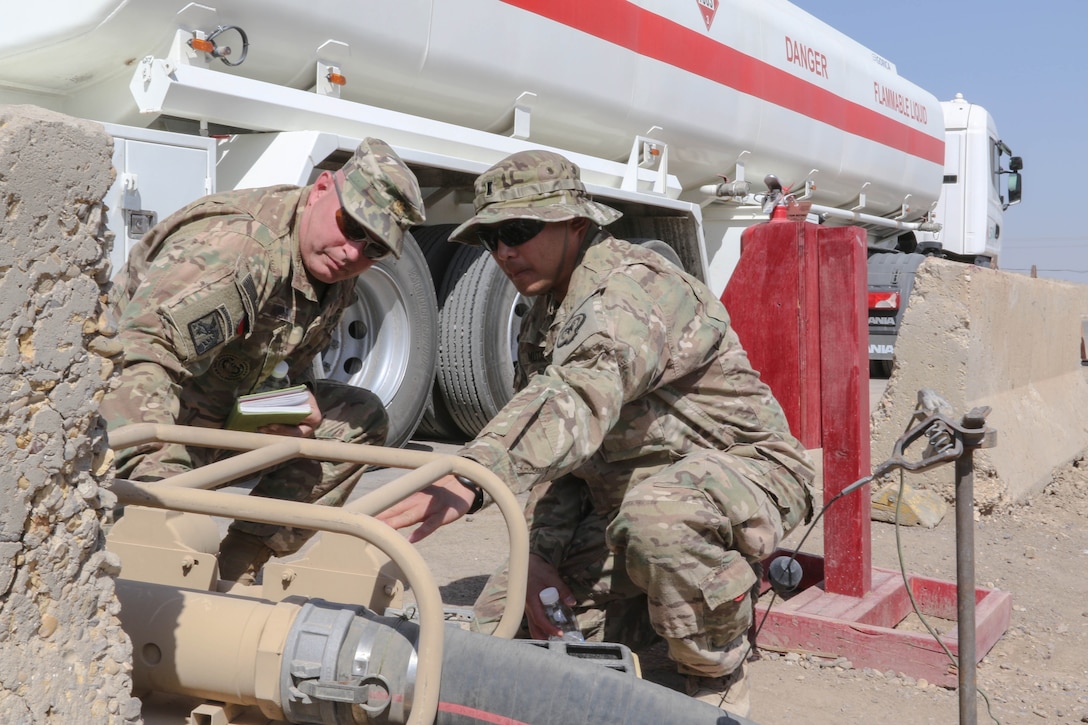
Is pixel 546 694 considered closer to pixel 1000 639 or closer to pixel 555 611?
pixel 555 611

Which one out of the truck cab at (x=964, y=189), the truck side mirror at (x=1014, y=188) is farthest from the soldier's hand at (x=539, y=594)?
the truck side mirror at (x=1014, y=188)

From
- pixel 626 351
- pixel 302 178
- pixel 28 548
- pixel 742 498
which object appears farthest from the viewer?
pixel 302 178

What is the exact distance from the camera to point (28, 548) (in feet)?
3.91

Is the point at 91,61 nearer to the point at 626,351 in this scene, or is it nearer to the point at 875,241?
the point at 626,351

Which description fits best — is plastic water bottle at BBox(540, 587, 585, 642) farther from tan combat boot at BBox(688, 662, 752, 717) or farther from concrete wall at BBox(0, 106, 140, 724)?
concrete wall at BBox(0, 106, 140, 724)

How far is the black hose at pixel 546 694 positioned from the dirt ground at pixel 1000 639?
126 cm

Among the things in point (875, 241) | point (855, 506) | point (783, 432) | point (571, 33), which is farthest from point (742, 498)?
point (875, 241)

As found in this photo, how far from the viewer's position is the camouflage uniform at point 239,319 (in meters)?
2.25

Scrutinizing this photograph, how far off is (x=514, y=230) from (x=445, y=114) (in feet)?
7.69

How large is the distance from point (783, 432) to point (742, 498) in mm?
343

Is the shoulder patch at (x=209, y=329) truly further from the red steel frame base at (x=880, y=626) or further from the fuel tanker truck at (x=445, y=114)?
the red steel frame base at (x=880, y=626)

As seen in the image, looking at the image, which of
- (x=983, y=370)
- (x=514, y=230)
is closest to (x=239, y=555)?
(x=514, y=230)

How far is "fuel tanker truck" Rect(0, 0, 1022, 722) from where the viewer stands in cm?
338

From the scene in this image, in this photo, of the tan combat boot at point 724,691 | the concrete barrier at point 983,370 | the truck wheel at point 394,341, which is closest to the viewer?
the tan combat boot at point 724,691
